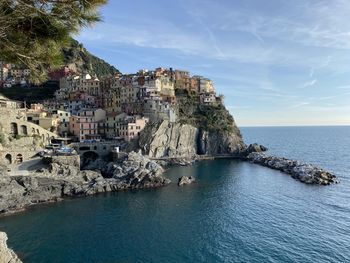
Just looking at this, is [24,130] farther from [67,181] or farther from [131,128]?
[131,128]

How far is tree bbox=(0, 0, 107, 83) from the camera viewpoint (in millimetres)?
7227

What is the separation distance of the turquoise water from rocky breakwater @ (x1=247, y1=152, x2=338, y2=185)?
9.29ft

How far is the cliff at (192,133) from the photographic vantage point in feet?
236

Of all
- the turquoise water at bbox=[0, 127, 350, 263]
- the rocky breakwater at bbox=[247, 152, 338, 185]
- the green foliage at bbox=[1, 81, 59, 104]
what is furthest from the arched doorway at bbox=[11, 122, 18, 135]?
the rocky breakwater at bbox=[247, 152, 338, 185]

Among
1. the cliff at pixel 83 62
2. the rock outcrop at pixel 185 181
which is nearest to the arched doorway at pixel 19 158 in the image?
the rock outcrop at pixel 185 181

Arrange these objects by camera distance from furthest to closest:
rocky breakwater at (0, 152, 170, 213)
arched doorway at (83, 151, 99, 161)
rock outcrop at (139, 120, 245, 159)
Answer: rock outcrop at (139, 120, 245, 159) < arched doorway at (83, 151, 99, 161) < rocky breakwater at (0, 152, 170, 213)

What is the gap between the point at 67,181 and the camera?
44688 mm

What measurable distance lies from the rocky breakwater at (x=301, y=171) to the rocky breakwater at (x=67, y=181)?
82.0 ft

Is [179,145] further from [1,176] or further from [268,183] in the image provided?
[1,176]

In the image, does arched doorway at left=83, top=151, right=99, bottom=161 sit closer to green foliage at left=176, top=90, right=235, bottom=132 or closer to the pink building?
the pink building

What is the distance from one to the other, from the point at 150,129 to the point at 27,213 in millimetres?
39614

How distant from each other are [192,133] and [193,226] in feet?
165

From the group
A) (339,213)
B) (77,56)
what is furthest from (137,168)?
(77,56)

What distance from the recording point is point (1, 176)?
3941 centimetres
